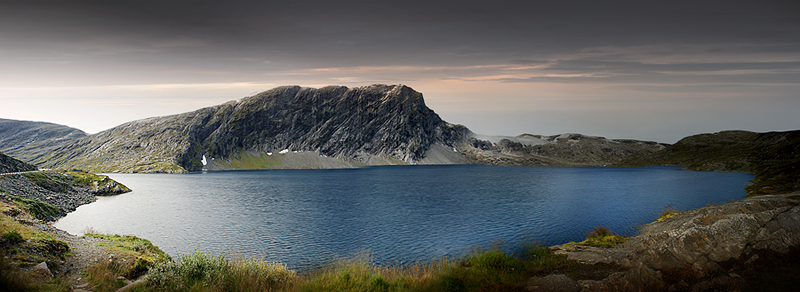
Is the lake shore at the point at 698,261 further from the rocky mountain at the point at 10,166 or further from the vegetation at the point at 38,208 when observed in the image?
the rocky mountain at the point at 10,166

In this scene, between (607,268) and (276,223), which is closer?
(607,268)

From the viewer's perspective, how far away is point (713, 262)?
586 inches

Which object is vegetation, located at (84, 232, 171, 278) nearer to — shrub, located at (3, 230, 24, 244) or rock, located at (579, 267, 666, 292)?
shrub, located at (3, 230, 24, 244)

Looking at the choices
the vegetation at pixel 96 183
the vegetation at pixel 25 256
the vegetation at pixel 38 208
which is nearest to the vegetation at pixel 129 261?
the vegetation at pixel 25 256

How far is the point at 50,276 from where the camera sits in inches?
560

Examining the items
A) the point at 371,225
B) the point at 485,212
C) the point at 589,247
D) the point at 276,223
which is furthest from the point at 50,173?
the point at 589,247

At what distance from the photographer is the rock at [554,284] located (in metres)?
14.3

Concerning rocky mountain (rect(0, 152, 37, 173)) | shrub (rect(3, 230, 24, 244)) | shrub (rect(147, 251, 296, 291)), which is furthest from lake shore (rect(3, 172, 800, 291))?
rocky mountain (rect(0, 152, 37, 173))

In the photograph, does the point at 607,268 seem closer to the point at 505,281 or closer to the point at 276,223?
the point at 505,281

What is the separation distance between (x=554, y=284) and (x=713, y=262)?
23.7 ft

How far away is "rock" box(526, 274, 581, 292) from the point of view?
14328 millimetres

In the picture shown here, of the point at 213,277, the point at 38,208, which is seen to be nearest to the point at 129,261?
the point at 213,277

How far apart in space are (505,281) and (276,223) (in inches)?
1405

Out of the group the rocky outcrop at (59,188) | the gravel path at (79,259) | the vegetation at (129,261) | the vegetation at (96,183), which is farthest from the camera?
the vegetation at (96,183)
